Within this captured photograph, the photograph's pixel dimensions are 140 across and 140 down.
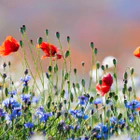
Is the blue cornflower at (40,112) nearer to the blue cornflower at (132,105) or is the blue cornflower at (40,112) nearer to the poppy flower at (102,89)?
the poppy flower at (102,89)

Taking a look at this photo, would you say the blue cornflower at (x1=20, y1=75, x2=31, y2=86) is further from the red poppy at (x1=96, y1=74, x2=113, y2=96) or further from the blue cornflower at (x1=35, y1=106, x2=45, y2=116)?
the red poppy at (x1=96, y1=74, x2=113, y2=96)

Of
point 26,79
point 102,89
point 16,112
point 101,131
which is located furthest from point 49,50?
point 101,131

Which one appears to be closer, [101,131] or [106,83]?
[101,131]

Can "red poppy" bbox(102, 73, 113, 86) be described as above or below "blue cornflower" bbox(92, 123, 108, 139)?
above

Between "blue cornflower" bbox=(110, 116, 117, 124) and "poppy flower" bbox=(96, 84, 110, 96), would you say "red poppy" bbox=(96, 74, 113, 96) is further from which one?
"blue cornflower" bbox=(110, 116, 117, 124)

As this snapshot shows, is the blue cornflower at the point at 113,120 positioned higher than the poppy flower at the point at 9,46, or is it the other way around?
the poppy flower at the point at 9,46

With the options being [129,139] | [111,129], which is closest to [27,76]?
[111,129]

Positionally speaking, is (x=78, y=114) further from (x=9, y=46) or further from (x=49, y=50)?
(x=9, y=46)

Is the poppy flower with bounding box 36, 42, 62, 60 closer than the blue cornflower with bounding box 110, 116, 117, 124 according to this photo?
No

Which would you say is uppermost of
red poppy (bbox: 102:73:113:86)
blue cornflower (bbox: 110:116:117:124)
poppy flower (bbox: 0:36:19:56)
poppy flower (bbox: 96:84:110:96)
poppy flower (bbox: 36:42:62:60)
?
poppy flower (bbox: 0:36:19:56)

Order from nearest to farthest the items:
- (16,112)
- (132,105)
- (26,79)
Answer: (16,112), (132,105), (26,79)

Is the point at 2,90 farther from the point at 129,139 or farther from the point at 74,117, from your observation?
the point at 129,139
